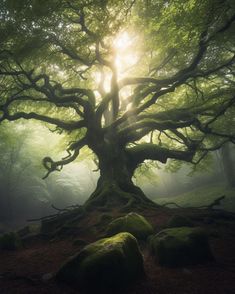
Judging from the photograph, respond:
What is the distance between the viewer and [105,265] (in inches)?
191

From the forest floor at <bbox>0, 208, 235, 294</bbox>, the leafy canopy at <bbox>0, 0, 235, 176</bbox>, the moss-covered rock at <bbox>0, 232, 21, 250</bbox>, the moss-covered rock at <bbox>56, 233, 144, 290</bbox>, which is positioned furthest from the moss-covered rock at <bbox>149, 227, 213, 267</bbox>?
the leafy canopy at <bbox>0, 0, 235, 176</bbox>

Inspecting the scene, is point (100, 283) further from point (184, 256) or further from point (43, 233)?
point (43, 233)

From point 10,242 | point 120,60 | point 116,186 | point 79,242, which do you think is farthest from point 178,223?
point 120,60

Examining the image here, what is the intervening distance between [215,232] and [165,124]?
22.2 feet

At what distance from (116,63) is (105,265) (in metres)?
11.3

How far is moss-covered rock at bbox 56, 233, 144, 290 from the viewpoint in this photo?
481 centimetres

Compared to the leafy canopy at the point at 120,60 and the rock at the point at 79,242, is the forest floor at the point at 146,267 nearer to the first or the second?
the rock at the point at 79,242

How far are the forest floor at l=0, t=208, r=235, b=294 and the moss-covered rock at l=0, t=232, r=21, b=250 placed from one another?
25cm

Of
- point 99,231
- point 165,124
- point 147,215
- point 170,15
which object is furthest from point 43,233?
point 170,15

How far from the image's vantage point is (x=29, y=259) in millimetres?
7004

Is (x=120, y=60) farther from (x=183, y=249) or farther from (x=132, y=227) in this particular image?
(x=183, y=249)

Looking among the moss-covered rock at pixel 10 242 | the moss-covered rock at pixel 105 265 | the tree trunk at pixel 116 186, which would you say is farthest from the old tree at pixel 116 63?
the moss-covered rock at pixel 105 265

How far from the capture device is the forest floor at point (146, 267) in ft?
16.0

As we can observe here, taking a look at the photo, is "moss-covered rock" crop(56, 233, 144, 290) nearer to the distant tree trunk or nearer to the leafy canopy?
the leafy canopy
